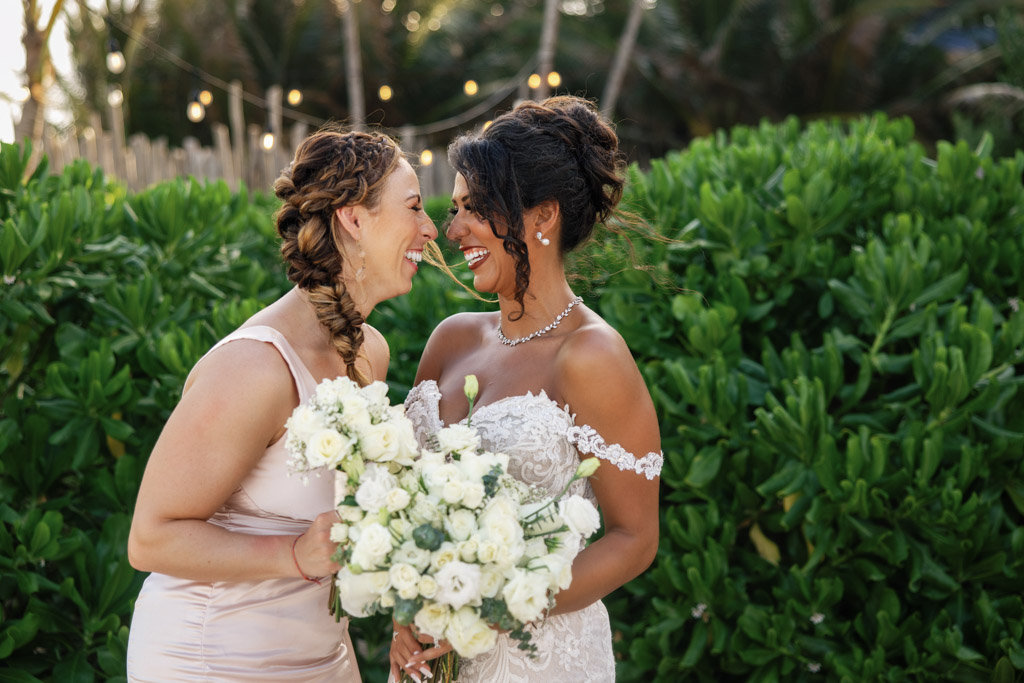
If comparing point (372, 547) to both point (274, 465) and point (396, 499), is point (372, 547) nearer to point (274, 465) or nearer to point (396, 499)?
point (396, 499)

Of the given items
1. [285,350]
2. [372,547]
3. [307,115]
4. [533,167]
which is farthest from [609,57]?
[372,547]

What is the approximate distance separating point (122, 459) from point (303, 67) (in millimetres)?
17473

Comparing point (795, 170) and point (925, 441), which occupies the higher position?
point (795, 170)

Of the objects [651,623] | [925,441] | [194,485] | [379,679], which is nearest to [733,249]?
[925,441]

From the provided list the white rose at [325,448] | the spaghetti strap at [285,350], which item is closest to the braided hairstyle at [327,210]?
the spaghetti strap at [285,350]

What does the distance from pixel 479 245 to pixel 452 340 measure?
47cm

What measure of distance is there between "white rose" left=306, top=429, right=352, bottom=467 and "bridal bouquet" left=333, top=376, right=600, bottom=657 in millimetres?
88

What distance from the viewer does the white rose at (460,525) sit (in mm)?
2012

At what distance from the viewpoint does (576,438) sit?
8.51 feet

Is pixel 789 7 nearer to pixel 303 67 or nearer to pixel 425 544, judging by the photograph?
pixel 303 67

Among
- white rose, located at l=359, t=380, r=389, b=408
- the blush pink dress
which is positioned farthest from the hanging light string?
white rose, located at l=359, t=380, r=389, b=408

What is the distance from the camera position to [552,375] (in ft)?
8.96

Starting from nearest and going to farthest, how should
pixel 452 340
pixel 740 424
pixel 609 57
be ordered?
1. pixel 452 340
2. pixel 740 424
3. pixel 609 57

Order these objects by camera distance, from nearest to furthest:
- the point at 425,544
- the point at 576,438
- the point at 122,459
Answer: the point at 425,544 → the point at 576,438 → the point at 122,459
